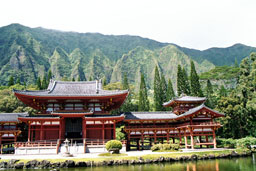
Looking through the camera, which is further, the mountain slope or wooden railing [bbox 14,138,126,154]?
the mountain slope

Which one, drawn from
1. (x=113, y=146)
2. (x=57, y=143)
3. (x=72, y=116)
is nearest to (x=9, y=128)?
(x=57, y=143)

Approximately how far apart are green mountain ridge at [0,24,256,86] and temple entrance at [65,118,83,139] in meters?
92.3

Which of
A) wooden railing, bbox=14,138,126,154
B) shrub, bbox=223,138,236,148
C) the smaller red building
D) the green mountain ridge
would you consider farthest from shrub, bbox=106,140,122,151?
the green mountain ridge

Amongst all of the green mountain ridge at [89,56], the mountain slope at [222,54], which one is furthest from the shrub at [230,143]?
the mountain slope at [222,54]

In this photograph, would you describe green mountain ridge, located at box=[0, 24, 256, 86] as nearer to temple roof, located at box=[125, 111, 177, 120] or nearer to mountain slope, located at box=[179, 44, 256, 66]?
mountain slope, located at box=[179, 44, 256, 66]

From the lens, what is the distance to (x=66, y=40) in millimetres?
176250

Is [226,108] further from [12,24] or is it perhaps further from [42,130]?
[12,24]

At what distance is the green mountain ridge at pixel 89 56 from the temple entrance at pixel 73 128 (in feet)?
303

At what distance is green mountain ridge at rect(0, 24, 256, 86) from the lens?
126m

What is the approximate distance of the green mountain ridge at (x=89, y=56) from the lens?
12644 centimetres

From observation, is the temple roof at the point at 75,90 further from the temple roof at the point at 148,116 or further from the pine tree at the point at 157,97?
the pine tree at the point at 157,97

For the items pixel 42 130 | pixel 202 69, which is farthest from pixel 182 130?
pixel 202 69

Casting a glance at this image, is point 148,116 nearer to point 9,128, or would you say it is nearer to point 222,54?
point 9,128

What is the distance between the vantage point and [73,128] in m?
28.0
